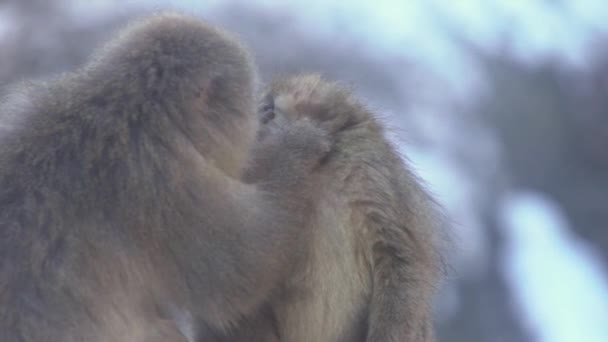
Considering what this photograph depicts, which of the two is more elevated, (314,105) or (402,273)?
(314,105)

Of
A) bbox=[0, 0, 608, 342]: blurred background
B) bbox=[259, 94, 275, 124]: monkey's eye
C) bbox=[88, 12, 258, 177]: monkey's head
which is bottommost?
bbox=[88, 12, 258, 177]: monkey's head

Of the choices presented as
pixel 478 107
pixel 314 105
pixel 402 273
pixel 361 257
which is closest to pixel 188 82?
pixel 314 105

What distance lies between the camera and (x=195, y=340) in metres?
4.08

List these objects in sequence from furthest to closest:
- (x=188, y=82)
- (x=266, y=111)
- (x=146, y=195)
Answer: (x=266, y=111)
(x=188, y=82)
(x=146, y=195)

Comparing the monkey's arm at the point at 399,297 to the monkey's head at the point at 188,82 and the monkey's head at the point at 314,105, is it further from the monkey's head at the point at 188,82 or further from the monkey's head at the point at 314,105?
the monkey's head at the point at 188,82

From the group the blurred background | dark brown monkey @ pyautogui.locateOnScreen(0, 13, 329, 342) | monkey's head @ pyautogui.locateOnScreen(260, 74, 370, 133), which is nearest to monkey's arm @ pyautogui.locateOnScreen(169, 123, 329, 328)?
dark brown monkey @ pyautogui.locateOnScreen(0, 13, 329, 342)

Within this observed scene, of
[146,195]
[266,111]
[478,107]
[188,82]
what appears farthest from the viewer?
[478,107]

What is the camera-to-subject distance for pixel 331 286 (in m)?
3.83

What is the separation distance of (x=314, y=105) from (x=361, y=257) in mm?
553

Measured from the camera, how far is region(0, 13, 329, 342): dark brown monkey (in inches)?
137

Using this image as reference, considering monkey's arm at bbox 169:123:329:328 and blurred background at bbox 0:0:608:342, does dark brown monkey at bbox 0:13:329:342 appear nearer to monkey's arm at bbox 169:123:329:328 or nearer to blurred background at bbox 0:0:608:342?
monkey's arm at bbox 169:123:329:328

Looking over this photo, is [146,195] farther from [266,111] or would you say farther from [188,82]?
[266,111]

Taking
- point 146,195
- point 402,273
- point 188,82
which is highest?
point 188,82

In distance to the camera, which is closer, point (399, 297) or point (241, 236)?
point (241, 236)
